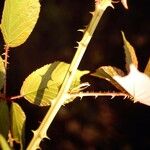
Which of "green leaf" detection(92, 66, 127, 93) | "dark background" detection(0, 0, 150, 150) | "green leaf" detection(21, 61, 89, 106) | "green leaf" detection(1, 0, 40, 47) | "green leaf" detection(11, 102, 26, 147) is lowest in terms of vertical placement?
"dark background" detection(0, 0, 150, 150)

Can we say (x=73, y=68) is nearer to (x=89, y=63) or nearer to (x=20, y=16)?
(x=20, y=16)

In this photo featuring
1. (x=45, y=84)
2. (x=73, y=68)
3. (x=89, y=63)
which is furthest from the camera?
(x=89, y=63)

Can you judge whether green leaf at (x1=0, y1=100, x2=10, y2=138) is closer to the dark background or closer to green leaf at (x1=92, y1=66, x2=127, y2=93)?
green leaf at (x1=92, y1=66, x2=127, y2=93)

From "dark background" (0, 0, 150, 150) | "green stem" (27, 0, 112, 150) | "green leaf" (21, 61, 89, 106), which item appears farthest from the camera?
"dark background" (0, 0, 150, 150)

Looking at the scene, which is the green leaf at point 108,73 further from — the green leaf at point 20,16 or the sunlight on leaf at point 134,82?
the green leaf at point 20,16

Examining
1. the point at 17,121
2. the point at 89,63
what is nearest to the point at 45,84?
the point at 17,121

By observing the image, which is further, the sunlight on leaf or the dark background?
the dark background

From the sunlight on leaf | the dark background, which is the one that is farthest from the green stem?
the dark background

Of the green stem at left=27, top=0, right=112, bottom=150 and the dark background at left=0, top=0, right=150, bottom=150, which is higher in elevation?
the green stem at left=27, top=0, right=112, bottom=150
